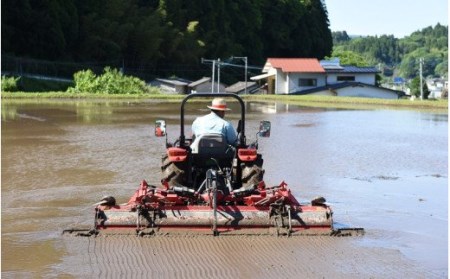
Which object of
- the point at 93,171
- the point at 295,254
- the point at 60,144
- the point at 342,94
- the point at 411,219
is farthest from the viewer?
the point at 342,94

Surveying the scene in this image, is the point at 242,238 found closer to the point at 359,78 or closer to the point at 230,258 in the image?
the point at 230,258

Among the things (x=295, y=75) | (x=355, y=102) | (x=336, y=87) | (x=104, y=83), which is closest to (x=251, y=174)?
(x=104, y=83)

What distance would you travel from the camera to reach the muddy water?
19.4 ft

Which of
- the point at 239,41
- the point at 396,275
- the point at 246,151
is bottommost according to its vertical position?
the point at 396,275

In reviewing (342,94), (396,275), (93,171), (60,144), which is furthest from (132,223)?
(342,94)

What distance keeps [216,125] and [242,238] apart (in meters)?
1.40

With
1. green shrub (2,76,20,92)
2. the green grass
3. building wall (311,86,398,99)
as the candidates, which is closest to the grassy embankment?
the green grass

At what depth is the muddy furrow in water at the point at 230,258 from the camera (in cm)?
571

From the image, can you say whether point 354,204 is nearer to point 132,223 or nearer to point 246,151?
point 246,151

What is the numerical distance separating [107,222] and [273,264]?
1.64 meters

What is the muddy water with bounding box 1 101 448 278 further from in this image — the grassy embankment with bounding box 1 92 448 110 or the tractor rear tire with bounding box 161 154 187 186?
the grassy embankment with bounding box 1 92 448 110

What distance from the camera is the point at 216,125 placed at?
7570mm

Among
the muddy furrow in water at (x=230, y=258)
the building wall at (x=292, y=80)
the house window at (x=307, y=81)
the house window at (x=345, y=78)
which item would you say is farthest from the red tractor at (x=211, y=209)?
the house window at (x=345, y=78)

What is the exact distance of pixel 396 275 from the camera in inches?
228
